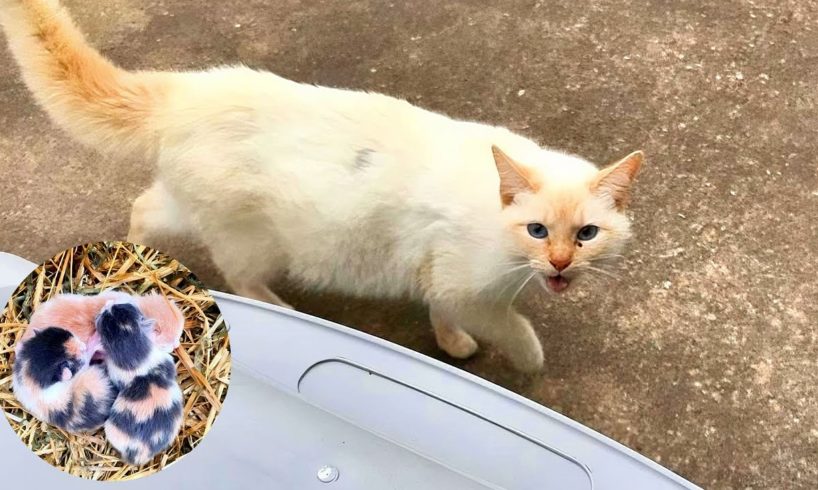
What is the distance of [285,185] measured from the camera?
1.22m

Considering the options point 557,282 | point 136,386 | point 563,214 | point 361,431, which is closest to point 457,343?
point 557,282

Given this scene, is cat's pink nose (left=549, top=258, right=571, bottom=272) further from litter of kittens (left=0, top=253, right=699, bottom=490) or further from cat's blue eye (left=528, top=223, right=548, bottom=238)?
litter of kittens (left=0, top=253, right=699, bottom=490)

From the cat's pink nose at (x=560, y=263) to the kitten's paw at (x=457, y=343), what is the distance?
45 centimetres

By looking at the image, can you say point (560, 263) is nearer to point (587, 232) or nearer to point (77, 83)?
point (587, 232)

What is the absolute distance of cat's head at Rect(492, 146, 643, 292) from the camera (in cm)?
107

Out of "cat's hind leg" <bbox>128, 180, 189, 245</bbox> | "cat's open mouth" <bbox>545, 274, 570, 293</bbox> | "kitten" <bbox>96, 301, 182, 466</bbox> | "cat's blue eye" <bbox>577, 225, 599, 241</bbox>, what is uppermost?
"kitten" <bbox>96, 301, 182, 466</bbox>

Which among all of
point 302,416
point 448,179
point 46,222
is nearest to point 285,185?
point 448,179

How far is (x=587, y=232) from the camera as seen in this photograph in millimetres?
1109

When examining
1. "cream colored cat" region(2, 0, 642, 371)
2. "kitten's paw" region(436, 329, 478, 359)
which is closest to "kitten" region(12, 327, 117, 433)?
"cream colored cat" region(2, 0, 642, 371)

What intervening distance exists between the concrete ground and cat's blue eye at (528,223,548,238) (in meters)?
0.50

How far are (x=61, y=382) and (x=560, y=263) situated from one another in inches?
27.3

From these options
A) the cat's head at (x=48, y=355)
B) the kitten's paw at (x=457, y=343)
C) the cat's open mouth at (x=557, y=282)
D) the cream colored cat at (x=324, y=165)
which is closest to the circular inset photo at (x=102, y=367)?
the cat's head at (x=48, y=355)

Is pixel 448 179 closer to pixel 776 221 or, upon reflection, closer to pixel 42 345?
pixel 42 345

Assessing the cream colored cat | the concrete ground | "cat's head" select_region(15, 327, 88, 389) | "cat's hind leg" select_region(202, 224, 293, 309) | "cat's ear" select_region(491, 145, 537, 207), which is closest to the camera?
"cat's head" select_region(15, 327, 88, 389)
